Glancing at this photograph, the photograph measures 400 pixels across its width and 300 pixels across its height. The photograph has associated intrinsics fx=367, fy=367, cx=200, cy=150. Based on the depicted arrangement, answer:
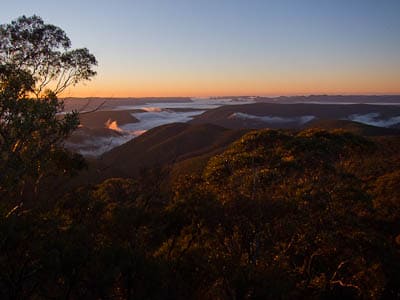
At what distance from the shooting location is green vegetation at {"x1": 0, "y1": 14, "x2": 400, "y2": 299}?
12570 millimetres

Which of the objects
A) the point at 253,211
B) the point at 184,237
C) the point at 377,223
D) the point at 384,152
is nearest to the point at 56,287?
the point at 184,237

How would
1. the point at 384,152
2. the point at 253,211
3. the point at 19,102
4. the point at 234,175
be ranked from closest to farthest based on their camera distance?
the point at 19,102 < the point at 253,211 < the point at 234,175 < the point at 384,152

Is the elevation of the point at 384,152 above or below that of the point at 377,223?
above

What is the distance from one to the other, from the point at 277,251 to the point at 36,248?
34.2 ft

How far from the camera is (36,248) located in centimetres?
1214

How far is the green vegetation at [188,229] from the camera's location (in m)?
12.6

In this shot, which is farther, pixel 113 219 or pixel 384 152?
pixel 384 152

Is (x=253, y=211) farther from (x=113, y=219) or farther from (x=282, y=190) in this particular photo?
(x=113, y=219)

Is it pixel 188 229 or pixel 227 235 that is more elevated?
pixel 188 229

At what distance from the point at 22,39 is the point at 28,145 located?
924 centimetres

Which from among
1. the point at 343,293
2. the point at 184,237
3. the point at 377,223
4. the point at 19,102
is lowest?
the point at 343,293

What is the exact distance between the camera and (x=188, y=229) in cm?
1638

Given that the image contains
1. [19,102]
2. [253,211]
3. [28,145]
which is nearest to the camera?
[19,102]

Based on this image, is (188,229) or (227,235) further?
(227,235)
